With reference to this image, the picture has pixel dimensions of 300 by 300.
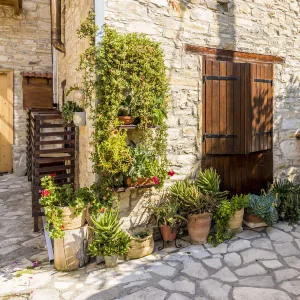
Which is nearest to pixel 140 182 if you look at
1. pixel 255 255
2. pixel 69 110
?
pixel 69 110

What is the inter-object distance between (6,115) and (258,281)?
302 inches

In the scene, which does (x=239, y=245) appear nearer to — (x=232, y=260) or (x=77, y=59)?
(x=232, y=260)

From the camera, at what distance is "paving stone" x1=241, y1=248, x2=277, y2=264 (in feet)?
12.5

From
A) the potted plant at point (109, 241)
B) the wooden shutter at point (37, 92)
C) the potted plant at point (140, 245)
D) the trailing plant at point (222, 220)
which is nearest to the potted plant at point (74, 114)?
the potted plant at point (109, 241)

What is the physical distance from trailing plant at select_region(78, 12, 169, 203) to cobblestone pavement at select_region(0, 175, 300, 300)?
3.42ft

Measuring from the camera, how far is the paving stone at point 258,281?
3.23 meters

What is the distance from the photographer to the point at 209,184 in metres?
4.44

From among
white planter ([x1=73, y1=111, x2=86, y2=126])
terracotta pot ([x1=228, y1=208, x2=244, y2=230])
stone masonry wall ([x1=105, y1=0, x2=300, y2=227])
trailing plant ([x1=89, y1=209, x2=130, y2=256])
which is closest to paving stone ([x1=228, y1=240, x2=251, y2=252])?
terracotta pot ([x1=228, y1=208, x2=244, y2=230])

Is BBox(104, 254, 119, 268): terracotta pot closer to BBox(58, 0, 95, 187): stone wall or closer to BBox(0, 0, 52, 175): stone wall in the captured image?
BBox(58, 0, 95, 187): stone wall

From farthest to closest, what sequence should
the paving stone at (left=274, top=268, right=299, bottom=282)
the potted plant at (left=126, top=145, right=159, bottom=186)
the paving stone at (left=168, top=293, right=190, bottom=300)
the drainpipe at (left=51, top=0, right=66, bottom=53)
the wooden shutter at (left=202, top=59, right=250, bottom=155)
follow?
1. the drainpipe at (left=51, top=0, right=66, bottom=53)
2. the wooden shutter at (left=202, top=59, right=250, bottom=155)
3. the potted plant at (left=126, top=145, right=159, bottom=186)
4. the paving stone at (left=274, top=268, right=299, bottom=282)
5. the paving stone at (left=168, top=293, right=190, bottom=300)

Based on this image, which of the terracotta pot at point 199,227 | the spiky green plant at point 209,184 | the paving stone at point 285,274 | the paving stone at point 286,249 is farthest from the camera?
the spiky green plant at point 209,184

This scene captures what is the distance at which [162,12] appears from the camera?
4.17m

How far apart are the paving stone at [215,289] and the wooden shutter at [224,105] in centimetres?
192

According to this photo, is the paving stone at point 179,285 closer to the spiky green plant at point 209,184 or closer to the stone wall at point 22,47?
the spiky green plant at point 209,184
